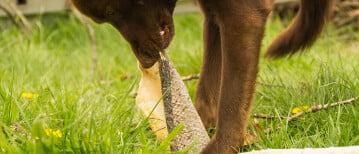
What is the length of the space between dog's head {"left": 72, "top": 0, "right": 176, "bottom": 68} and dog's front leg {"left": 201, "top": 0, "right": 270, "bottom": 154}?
259 millimetres

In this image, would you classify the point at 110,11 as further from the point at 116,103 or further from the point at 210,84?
the point at 210,84

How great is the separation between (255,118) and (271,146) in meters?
0.39

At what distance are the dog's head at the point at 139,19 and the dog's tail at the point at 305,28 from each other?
0.88 m

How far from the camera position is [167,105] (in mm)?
2223

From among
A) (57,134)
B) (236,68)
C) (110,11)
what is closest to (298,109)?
(236,68)

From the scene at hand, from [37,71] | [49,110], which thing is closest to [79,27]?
[37,71]

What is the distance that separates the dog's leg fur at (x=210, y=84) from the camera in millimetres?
2609

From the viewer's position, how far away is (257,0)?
7.13ft

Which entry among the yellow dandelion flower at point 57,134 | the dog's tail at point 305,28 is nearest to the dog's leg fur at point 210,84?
the dog's tail at point 305,28

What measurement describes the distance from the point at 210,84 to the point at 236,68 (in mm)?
468

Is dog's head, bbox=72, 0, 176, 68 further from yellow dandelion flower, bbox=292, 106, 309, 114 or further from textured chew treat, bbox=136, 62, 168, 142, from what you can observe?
yellow dandelion flower, bbox=292, 106, 309, 114

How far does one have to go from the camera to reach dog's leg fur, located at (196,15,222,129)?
2609 mm

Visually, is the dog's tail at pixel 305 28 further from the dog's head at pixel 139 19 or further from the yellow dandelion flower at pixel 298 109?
the dog's head at pixel 139 19

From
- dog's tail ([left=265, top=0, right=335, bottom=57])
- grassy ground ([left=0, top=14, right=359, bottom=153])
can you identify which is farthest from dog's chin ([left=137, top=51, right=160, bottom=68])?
dog's tail ([left=265, top=0, right=335, bottom=57])
